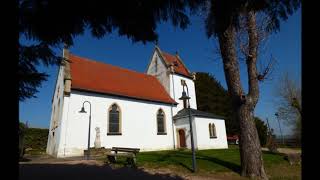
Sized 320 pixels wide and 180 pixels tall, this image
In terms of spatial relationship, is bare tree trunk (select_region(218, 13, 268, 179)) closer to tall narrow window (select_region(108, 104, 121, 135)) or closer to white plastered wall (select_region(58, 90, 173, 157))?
white plastered wall (select_region(58, 90, 173, 157))

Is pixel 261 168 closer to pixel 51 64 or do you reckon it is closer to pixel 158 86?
pixel 51 64

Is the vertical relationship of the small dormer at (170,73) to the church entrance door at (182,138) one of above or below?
above

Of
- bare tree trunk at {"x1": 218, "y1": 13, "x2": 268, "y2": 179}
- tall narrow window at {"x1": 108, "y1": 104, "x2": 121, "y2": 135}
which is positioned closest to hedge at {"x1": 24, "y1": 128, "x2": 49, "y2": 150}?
tall narrow window at {"x1": 108, "y1": 104, "x2": 121, "y2": 135}

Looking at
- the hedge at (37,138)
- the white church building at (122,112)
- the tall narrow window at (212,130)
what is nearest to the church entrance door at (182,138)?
the white church building at (122,112)

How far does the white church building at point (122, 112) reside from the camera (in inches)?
910

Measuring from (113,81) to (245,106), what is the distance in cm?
1906

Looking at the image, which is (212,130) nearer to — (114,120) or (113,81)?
(114,120)

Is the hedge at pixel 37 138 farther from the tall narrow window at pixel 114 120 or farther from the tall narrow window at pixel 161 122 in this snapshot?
the tall narrow window at pixel 161 122

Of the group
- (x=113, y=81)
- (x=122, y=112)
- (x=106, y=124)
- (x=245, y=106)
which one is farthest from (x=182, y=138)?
(x=245, y=106)

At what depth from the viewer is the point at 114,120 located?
25922 millimetres

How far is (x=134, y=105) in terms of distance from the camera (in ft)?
91.9

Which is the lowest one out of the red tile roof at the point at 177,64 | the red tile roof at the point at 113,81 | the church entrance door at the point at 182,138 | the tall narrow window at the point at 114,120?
the church entrance door at the point at 182,138

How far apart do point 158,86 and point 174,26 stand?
30783 millimetres
